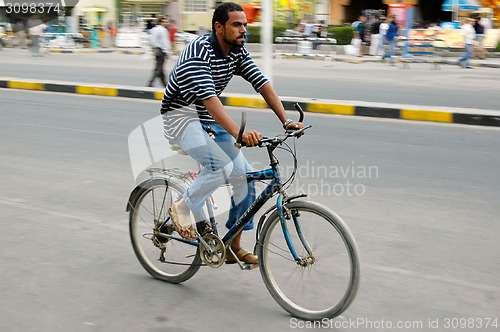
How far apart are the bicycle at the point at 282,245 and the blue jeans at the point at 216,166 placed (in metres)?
0.09

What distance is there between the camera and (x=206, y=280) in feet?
12.8

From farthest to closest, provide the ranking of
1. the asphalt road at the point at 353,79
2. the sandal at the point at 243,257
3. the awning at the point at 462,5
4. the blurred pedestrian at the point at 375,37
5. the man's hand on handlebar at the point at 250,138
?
the awning at the point at 462,5 → the blurred pedestrian at the point at 375,37 → the asphalt road at the point at 353,79 → the sandal at the point at 243,257 → the man's hand on handlebar at the point at 250,138

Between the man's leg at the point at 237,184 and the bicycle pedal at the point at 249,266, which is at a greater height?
the man's leg at the point at 237,184

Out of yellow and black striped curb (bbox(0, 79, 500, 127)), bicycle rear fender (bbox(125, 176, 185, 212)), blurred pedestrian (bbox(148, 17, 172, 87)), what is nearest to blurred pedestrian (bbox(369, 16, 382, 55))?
blurred pedestrian (bbox(148, 17, 172, 87))

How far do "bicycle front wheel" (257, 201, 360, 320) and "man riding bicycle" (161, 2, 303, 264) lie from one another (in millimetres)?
214

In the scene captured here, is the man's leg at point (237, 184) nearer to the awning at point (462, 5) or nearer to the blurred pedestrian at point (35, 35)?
the blurred pedestrian at point (35, 35)

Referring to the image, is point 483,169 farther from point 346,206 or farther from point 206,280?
point 206,280

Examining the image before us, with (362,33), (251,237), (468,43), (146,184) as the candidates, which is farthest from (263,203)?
(362,33)

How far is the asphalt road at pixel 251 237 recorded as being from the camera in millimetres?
3393

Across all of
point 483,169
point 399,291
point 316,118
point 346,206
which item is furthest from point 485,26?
point 399,291

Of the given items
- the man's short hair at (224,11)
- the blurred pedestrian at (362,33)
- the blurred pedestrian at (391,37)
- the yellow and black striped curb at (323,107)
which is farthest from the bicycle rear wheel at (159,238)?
the blurred pedestrian at (362,33)

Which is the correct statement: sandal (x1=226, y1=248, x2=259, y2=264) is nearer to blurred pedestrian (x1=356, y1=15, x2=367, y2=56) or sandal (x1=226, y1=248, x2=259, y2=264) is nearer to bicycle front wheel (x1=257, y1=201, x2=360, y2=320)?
bicycle front wheel (x1=257, y1=201, x2=360, y2=320)

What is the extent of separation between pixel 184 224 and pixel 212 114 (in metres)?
0.77

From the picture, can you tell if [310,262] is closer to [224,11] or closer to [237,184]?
[237,184]
